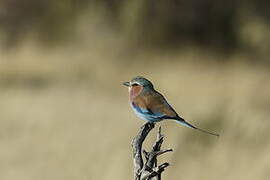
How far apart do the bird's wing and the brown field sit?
472 cm

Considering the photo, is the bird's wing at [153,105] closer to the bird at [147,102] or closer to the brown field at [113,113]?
the bird at [147,102]

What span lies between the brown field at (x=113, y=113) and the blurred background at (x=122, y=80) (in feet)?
0.06

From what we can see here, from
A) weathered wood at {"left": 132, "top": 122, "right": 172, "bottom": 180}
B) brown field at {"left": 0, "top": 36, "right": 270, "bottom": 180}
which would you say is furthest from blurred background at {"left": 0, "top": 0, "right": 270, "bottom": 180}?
weathered wood at {"left": 132, "top": 122, "right": 172, "bottom": 180}

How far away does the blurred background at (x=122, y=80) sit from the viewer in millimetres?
11289

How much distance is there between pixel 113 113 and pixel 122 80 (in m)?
2.35

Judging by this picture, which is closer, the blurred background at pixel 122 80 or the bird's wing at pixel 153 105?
the bird's wing at pixel 153 105

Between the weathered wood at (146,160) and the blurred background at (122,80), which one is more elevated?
the weathered wood at (146,160)

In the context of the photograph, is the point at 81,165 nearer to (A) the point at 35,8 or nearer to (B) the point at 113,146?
(B) the point at 113,146

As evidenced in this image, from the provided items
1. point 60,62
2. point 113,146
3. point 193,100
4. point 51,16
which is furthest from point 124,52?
point 113,146

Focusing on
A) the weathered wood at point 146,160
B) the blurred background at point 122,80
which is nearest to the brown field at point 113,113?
the blurred background at point 122,80

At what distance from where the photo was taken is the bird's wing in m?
5.37

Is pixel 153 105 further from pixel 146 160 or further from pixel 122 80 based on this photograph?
pixel 122 80

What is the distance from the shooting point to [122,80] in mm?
16109

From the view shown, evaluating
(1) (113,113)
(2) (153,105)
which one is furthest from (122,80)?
(2) (153,105)
